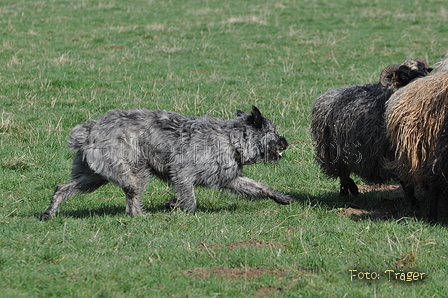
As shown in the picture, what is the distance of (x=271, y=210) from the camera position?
878 centimetres

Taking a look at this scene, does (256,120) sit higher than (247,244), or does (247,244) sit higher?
(256,120)

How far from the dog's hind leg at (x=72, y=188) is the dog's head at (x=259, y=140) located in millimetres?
2072

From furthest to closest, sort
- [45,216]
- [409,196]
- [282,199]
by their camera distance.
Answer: [409,196] < [282,199] < [45,216]

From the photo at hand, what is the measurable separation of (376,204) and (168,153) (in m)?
3.19

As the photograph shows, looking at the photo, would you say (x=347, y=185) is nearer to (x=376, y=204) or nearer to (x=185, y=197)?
(x=376, y=204)

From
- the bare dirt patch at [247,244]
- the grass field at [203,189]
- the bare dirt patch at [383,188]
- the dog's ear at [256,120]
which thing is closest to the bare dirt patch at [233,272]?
the grass field at [203,189]

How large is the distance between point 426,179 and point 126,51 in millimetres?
13882

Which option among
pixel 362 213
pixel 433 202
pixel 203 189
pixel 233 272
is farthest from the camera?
pixel 203 189

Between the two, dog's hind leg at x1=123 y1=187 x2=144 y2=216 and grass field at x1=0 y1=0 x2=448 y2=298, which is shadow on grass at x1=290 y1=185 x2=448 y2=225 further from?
dog's hind leg at x1=123 y1=187 x2=144 y2=216

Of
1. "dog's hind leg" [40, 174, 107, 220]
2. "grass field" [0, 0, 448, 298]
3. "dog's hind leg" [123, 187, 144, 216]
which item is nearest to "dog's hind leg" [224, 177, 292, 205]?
"grass field" [0, 0, 448, 298]

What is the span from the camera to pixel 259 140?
909cm

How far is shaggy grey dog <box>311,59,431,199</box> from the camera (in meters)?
9.12

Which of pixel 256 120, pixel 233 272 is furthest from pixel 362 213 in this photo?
pixel 233 272

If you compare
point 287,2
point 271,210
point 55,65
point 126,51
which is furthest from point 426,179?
point 287,2
